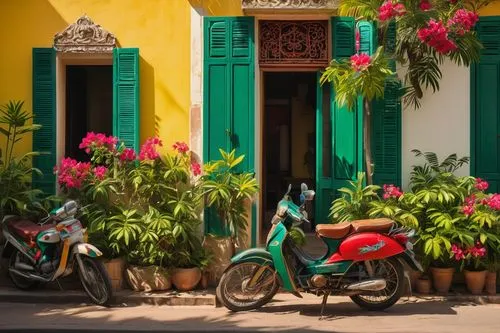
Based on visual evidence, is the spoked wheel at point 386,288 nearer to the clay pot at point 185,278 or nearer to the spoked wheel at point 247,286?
the spoked wheel at point 247,286

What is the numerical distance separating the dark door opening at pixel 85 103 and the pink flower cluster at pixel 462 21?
5.03 m

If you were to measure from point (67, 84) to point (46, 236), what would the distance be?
269cm

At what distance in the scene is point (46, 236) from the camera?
685cm

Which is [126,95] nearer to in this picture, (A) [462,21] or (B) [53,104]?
(B) [53,104]

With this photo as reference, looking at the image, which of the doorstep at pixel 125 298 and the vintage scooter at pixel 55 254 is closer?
the vintage scooter at pixel 55 254

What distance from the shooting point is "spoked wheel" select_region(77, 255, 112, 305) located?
6723 mm

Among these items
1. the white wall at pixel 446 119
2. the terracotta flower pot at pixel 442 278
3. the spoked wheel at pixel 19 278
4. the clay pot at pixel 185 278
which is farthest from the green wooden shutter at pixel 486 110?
the spoked wheel at pixel 19 278

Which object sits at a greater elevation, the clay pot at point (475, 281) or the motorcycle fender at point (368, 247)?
the motorcycle fender at point (368, 247)

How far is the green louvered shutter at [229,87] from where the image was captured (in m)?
7.68

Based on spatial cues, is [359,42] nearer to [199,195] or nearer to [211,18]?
[211,18]

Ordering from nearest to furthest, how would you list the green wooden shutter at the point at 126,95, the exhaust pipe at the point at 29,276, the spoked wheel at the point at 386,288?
the spoked wheel at the point at 386,288 < the exhaust pipe at the point at 29,276 < the green wooden shutter at the point at 126,95

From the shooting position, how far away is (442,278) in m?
7.09

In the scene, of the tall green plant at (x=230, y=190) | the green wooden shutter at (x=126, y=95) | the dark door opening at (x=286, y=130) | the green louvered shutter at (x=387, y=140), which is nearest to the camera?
the tall green plant at (x=230, y=190)

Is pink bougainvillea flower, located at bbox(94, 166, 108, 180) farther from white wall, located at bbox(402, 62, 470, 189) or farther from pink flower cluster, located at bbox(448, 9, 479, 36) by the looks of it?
pink flower cluster, located at bbox(448, 9, 479, 36)
